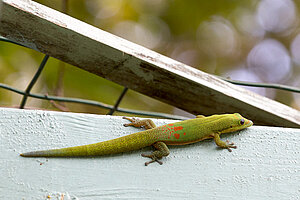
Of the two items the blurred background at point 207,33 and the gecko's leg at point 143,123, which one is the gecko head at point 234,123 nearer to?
the gecko's leg at point 143,123

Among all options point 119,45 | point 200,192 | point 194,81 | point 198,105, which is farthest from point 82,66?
point 200,192

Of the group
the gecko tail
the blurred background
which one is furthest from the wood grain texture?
the blurred background

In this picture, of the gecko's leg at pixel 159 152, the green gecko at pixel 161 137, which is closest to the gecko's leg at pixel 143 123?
the green gecko at pixel 161 137

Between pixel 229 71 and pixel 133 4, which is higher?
pixel 133 4

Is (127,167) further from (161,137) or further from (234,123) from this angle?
(234,123)

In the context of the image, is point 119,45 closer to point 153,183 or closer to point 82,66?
point 82,66

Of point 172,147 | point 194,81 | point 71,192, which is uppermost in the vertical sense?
point 194,81
